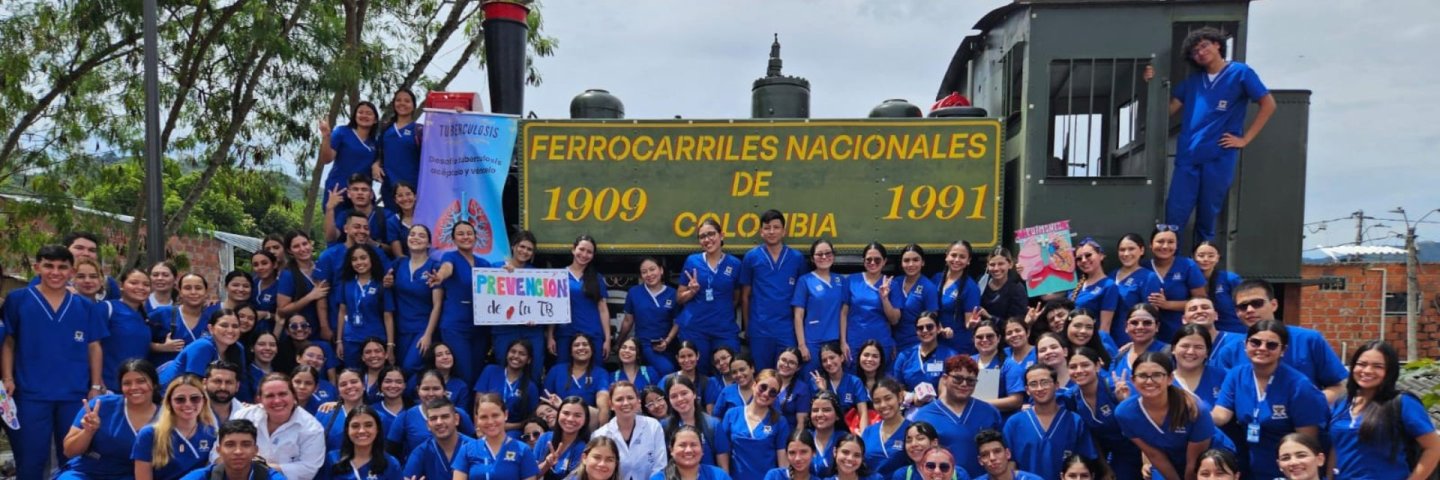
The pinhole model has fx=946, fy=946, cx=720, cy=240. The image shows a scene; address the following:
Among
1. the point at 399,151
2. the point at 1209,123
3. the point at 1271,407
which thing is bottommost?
the point at 1271,407

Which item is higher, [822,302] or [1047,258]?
[1047,258]

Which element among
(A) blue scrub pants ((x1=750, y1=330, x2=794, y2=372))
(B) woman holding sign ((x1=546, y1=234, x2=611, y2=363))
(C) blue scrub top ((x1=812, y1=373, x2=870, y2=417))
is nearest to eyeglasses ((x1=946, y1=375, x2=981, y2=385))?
(C) blue scrub top ((x1=812, y1=373, x2=870, y2=417))

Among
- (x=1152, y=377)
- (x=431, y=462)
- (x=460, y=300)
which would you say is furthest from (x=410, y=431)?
(x=1152, y=377)

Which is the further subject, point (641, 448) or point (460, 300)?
point (460, 300)

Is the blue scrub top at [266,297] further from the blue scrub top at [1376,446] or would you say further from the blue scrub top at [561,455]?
the blue scrub top at [1376,446]

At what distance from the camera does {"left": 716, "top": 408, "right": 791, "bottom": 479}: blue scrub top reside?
574cm

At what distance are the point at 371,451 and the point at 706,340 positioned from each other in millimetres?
2382

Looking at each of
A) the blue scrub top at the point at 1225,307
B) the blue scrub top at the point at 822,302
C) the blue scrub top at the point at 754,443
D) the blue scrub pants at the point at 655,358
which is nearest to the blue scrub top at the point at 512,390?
the blue scrub pants at the point at 655,358

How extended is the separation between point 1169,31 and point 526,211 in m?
4.80

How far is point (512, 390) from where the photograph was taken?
6.28m

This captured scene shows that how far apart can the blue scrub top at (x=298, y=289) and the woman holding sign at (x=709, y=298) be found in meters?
2.58

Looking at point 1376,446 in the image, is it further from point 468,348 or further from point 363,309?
point 363,309

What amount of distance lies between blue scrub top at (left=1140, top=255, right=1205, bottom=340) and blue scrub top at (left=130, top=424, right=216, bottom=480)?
5600mm

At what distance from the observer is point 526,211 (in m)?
7.38
